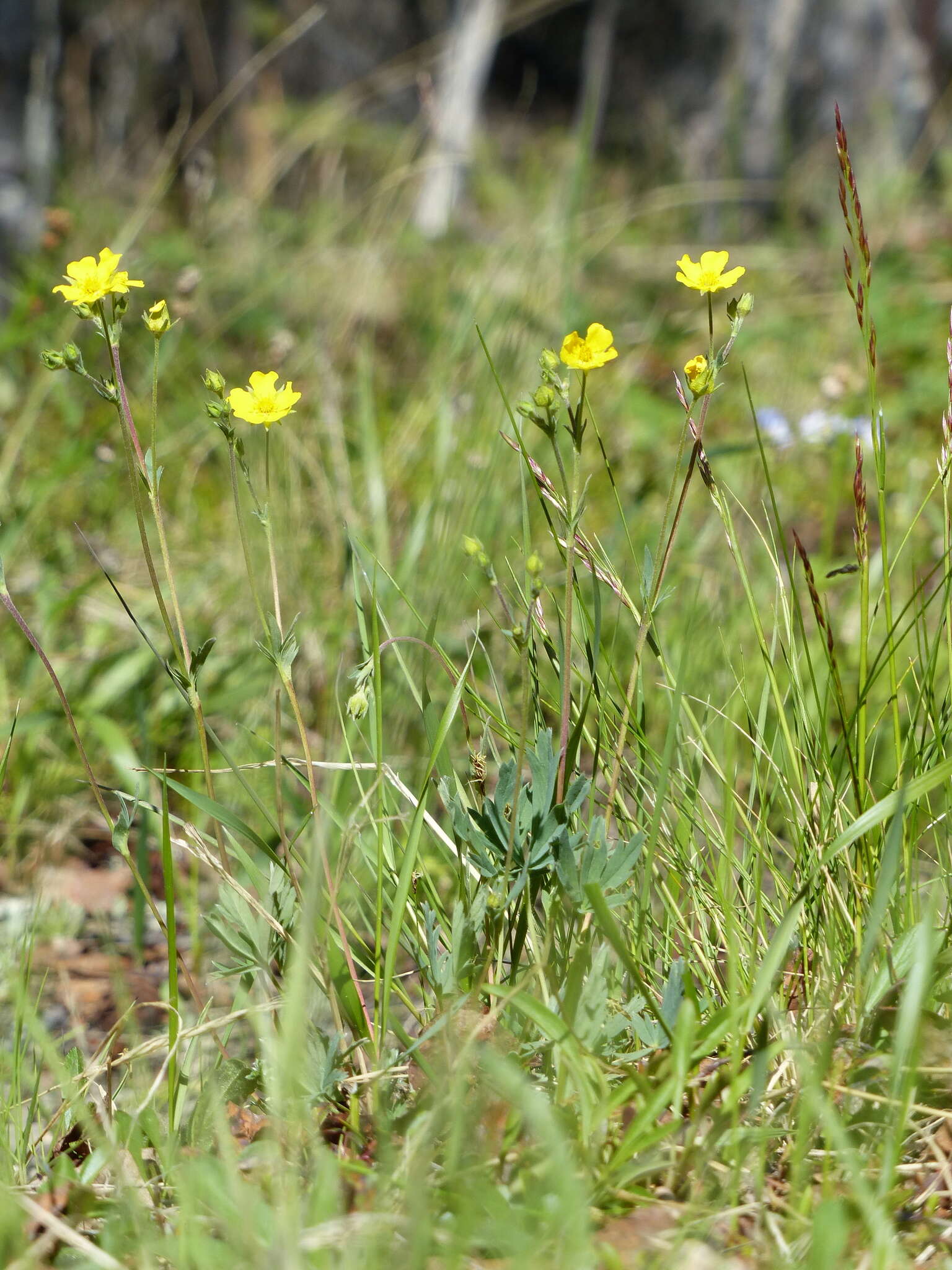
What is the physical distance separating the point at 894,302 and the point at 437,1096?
3.48 m

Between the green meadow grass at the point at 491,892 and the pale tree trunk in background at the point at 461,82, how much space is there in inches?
112

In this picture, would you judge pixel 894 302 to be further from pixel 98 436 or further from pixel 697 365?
pixel 697 365

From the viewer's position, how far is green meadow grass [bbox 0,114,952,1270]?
2.26 ft

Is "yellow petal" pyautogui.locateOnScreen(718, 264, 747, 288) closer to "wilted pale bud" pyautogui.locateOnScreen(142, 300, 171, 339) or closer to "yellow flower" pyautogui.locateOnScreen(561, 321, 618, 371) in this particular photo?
"yellow flower" pyautogui.locateOnScreen(561, 321, 618, 371)

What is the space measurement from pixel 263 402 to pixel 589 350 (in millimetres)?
267

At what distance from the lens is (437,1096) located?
2.25ft

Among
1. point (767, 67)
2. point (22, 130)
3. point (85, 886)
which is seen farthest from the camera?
point (767, 67)

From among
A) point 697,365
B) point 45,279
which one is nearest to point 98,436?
point 45,279

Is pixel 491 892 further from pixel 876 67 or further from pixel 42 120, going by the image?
pixel 876 67

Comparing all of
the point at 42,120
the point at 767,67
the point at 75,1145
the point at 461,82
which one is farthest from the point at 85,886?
the point at 767,67

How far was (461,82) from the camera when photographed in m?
4.58

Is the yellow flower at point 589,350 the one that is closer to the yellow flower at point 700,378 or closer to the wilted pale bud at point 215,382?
the yellow flower at point 700,378

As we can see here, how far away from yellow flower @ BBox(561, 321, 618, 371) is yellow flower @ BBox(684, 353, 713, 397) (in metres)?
0.07

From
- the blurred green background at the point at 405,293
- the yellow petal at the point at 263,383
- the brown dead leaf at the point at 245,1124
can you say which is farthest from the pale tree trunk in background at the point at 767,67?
the brown dead leaf at the point at 245,1124
